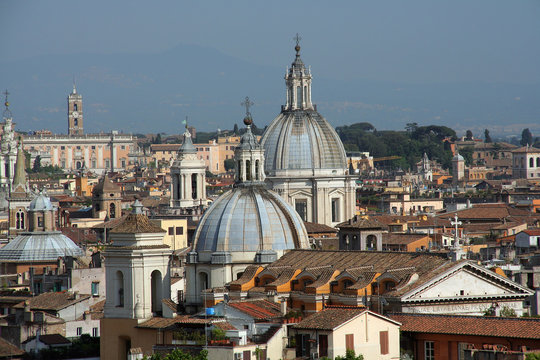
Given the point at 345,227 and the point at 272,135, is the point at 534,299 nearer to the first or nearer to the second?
the point at 345,227

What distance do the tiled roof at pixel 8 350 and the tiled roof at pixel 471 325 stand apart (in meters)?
9.31

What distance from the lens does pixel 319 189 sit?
6656 cm

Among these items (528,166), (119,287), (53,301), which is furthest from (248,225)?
(528,166)

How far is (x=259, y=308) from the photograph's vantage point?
38844 millimetres

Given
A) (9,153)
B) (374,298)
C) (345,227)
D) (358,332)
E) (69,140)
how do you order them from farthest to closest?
(69,140) → (9,153) → (345,227) → (374,298) → (358,332)

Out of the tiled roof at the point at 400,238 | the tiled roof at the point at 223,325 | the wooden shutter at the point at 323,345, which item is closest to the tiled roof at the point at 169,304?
the tiled roof at the point at 223,325

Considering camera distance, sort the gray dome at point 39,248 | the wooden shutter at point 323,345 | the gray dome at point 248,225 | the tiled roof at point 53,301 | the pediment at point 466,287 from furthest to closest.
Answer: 1. the gray dome at point 39,248
2. the tiled roof at point 53,301
3. the gray dome at point 248,225
4. the pediment at point 466,287
5. the wooden shutter at point 323,345

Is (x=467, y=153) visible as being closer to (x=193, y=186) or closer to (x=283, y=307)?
(x=193, y=186)

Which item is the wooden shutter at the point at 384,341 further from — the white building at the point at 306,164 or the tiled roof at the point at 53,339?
the white building at the point at 306,164

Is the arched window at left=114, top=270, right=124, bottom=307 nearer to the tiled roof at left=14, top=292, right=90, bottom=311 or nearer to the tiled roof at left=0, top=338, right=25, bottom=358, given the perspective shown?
the tiled roof at left=0, top=338, right=25, bottom=358

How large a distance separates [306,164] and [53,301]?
19076mm

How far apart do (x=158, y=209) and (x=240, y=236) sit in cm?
4676

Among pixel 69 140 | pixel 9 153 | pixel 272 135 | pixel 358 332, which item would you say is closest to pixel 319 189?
pixel 272 135

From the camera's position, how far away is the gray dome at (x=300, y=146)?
6606 cm
